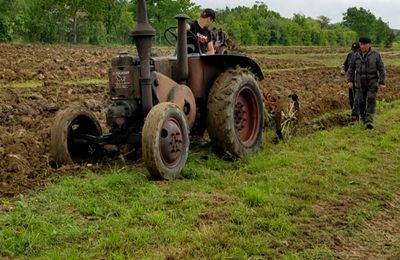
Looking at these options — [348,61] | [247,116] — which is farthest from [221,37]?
[348,61]

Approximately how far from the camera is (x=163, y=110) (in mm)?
6418

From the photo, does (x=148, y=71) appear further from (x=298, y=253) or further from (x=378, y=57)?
(x=378, y=57)

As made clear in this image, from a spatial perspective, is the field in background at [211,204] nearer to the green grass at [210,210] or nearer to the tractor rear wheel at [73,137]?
the green grass at [210,210]

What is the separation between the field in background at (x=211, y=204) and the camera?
4719 millimetres

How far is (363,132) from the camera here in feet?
34.7

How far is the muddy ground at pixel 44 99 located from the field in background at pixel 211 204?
0.12ft

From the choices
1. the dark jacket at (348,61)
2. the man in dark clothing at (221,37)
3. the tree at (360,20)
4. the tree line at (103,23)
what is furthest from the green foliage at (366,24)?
the man in dark clothing at (221,37)

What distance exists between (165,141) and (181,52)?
140cm

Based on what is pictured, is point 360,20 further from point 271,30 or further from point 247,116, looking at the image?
point 247,116

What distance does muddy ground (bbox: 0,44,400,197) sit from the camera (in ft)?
22.4

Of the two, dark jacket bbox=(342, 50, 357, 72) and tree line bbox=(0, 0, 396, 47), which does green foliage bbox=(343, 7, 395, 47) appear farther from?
dark jacket bbox=(342, 50, 357, 72)

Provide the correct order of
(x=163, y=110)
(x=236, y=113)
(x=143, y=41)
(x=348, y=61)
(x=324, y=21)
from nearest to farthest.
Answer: (x=163, y=110)
(x=143, y=41)
(x=236, y=113)
(x=348, y=61)
(x=324, y=21)

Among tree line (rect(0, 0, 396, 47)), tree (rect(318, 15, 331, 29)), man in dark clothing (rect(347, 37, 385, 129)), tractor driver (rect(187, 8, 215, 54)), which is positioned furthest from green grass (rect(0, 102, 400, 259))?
tree (rect(318, 15, 331, 29))

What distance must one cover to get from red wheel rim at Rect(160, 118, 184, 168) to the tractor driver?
1734 millimetres
